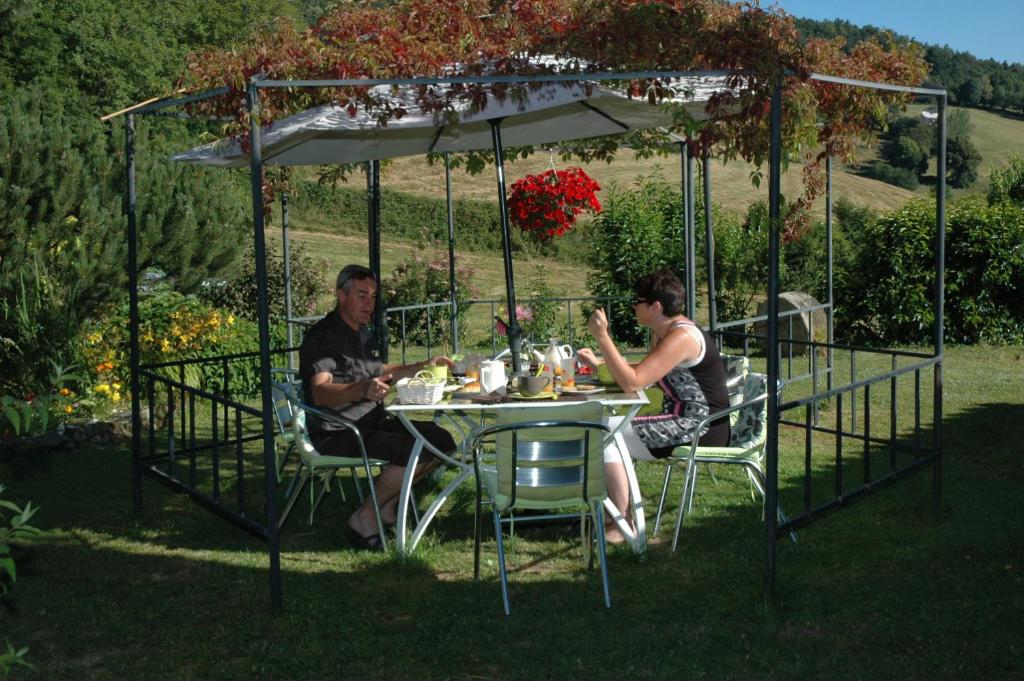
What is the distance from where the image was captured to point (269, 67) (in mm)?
4582

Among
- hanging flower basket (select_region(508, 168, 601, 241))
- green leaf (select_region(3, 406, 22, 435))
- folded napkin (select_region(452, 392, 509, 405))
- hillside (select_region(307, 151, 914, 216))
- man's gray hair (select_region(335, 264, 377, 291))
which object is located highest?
hillside (select_region(307, 151, 914, 216))

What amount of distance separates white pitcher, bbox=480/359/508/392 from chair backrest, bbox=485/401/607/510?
2.27ft

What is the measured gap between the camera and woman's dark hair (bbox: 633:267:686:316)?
4848mm

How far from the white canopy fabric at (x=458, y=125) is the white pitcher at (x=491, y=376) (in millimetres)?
1085

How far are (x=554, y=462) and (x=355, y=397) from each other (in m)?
1.16

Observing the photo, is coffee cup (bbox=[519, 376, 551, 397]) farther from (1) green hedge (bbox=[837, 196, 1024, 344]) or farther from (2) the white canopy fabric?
(1) green hedge (bbox=[837, 196, 1024, 344])

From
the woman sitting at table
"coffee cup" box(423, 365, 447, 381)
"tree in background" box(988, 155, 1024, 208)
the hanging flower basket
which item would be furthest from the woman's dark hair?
"tree in background" box(988, 155, 1024, 208)

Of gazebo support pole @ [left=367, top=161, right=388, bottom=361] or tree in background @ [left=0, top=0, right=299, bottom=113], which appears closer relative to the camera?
gazebo support pole @ [left=367, top=161, right=388, bottom=361]

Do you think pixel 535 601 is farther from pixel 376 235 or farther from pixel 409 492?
pixel 376 235

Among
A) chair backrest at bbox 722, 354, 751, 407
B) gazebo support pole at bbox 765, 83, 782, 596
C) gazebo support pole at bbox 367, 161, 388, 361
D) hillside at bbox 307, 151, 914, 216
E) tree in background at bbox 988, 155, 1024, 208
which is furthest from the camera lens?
hillside at bbox 307, 151, 914, 216

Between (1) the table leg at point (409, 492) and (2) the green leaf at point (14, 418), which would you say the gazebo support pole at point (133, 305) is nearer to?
(1) the table leg at point (409, 492)

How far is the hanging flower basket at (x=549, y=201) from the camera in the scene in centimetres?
818

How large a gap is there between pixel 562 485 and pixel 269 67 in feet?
7.18

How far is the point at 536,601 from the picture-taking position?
4137mm
